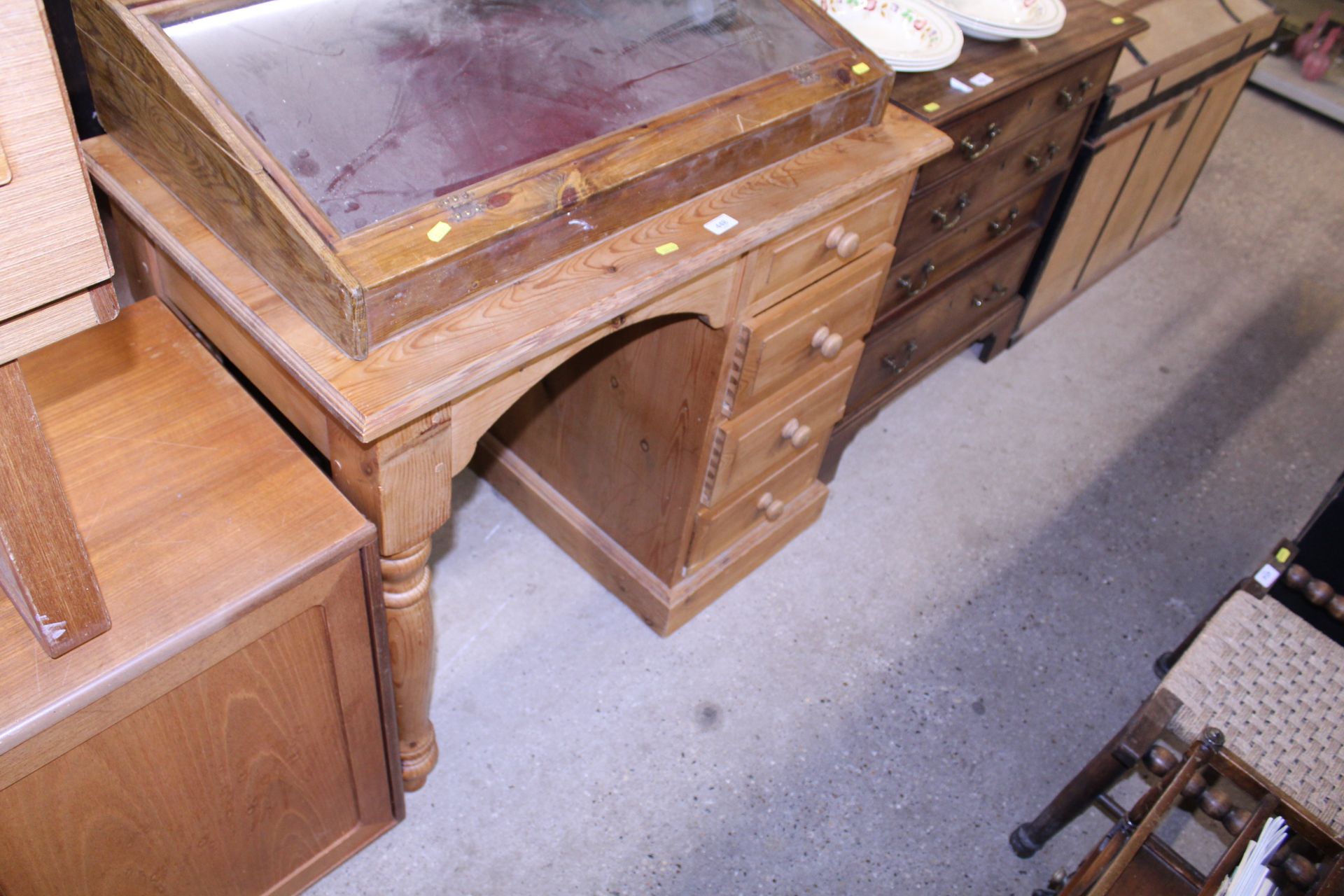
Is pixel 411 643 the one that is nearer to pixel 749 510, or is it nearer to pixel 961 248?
pixel 749 510

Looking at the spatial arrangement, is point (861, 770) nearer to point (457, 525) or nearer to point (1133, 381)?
point (457, 525)

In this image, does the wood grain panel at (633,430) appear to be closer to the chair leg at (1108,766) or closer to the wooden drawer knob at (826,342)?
the wooden drawer knob at (826,342)

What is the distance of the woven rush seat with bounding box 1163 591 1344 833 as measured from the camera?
155cm

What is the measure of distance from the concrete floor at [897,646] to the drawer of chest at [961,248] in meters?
0.47

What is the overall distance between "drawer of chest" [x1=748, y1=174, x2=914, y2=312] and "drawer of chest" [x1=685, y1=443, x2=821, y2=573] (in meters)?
0.48

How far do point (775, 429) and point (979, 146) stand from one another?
71 centimetres

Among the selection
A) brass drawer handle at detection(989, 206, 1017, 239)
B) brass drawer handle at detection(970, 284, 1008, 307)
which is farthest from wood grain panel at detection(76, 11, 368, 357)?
brass drawer handle at detection(970, 284, 1008, 307)

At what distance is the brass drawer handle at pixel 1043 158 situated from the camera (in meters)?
2.32

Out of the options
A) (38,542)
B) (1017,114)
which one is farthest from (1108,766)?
(38,542)

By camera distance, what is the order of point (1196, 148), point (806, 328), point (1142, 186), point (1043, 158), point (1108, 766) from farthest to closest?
point (1196, 148) → point (1142, 186) → point (1043, 158) → point (806, 328) → point (1108, 766)

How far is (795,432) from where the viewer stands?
76.9 inches

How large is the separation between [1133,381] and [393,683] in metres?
2.33

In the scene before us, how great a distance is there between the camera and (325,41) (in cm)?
136

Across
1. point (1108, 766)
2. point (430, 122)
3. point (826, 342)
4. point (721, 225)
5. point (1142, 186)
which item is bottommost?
point (1108, 766)
